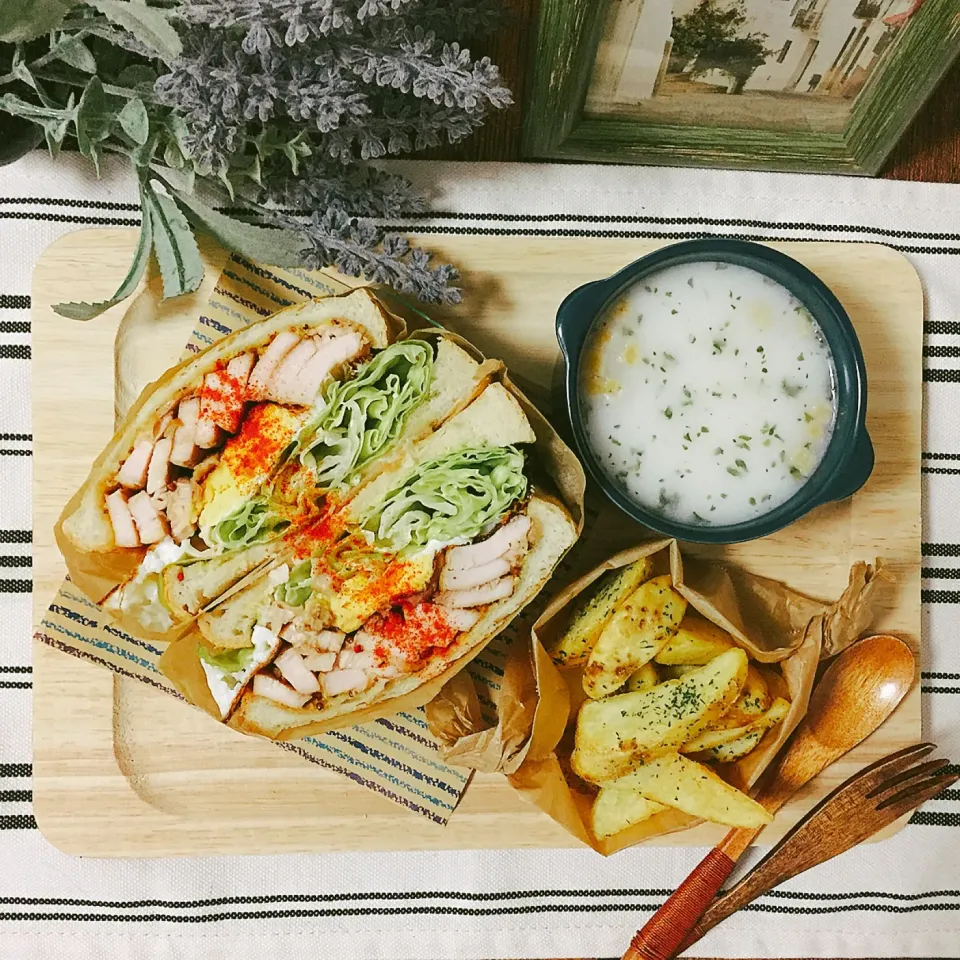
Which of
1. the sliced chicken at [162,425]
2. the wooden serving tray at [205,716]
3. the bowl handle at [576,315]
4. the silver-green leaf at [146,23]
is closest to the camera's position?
the silver-green leaf at [146,23]

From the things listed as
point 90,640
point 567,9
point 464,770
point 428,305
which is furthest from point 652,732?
point 567,9

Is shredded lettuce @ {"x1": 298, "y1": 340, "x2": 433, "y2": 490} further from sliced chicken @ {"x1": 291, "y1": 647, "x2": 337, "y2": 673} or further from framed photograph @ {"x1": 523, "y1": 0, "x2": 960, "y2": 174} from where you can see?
framed photograph @ {"x1": 523, "y1": 0, "x2": 960, "y2": 174}

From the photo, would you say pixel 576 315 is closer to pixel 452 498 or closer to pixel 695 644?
pixel 452 498

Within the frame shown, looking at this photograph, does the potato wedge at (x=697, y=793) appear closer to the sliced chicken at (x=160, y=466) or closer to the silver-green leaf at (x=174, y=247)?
the sliced chicken at (x=160, y=466)

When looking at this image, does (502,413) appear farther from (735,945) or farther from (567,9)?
(735,945)

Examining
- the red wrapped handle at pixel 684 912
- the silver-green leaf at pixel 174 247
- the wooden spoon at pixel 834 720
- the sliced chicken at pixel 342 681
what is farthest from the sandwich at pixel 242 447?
the red wrapped handle at pixel 684 912

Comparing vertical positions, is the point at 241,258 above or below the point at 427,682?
above

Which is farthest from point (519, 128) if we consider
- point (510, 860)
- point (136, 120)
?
point (510, 860)
